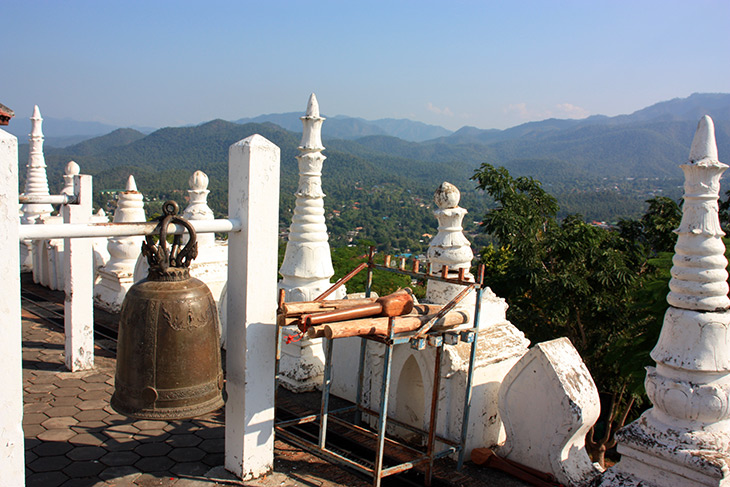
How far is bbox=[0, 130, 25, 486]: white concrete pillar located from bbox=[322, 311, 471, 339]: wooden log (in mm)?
1755

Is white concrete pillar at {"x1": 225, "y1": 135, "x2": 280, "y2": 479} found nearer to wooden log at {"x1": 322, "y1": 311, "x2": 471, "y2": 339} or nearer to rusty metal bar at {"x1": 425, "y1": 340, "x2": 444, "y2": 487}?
wooden log at {"x1": 322, "y1": 311, "x2": 471, "y2": 339}

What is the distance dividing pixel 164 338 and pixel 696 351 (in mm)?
3314

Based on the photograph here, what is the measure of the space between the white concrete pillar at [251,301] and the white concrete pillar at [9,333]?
153cm

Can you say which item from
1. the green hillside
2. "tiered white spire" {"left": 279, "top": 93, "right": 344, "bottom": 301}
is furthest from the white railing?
the green hillside

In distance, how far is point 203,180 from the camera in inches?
361

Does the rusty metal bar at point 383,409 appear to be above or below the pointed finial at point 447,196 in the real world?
below

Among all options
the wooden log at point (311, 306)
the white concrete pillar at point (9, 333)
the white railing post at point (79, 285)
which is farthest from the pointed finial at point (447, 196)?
the white railing post at point (79, 285)

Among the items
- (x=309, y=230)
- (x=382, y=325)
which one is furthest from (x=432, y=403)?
(x=309, y=230)

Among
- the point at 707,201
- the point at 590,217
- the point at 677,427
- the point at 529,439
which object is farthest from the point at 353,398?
the point at 590,217

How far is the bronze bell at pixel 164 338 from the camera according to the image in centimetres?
368

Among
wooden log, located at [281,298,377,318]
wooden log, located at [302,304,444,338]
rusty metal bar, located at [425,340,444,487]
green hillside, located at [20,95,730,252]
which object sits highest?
wooden log, located at [281,298,377,318]

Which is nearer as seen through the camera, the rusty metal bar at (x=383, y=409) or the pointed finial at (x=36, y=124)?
the rusty metal bar at (x=383, y=409)

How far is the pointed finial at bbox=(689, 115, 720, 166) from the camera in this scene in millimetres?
3871

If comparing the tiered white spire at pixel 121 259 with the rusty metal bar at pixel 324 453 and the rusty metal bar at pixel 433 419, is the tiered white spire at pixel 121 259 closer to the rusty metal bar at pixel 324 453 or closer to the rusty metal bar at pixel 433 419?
the rusty metal bar at pixel 324 453
